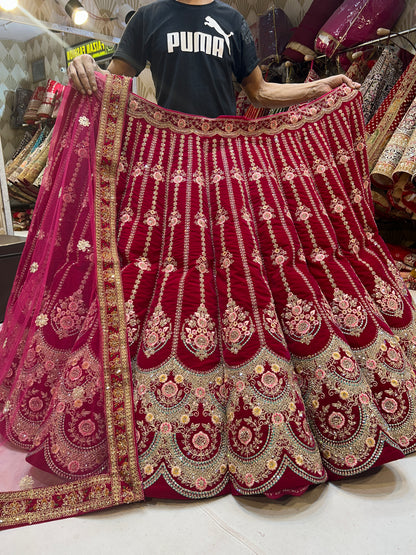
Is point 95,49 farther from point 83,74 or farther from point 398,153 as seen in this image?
point 83,74

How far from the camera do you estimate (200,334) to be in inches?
35.3

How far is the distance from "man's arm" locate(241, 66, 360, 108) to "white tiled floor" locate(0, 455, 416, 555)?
1.10 meters

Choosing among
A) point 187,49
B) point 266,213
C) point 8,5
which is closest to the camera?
point 266,213

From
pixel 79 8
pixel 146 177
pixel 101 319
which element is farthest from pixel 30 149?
pixel 101 319

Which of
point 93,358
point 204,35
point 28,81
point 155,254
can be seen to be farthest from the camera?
point 28,81

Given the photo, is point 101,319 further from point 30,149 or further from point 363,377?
point 30,149

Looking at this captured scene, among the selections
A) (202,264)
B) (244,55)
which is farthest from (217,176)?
(244,55)

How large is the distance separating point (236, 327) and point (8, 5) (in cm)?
304

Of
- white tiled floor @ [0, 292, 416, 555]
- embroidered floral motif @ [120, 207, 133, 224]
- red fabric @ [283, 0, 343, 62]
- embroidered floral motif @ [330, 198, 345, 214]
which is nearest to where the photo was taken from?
white tiled floor @ [0, 292, 416, 555]

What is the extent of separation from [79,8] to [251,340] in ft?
10.8

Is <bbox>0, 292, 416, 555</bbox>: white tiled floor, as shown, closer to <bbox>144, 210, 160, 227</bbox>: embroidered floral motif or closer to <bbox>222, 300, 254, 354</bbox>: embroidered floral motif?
<bbox>222, 300, 254, 354</bbox>: embroidered floral motif

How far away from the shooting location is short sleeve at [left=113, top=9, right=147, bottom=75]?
4.40ft

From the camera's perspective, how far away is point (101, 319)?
888 millimetres

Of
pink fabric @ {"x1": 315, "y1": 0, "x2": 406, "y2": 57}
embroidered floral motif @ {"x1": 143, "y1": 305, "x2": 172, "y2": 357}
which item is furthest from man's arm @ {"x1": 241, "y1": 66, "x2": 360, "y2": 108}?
pink fabric @ {"x1": 315, "y1": 0, "x2": 406, "y2": 57}
